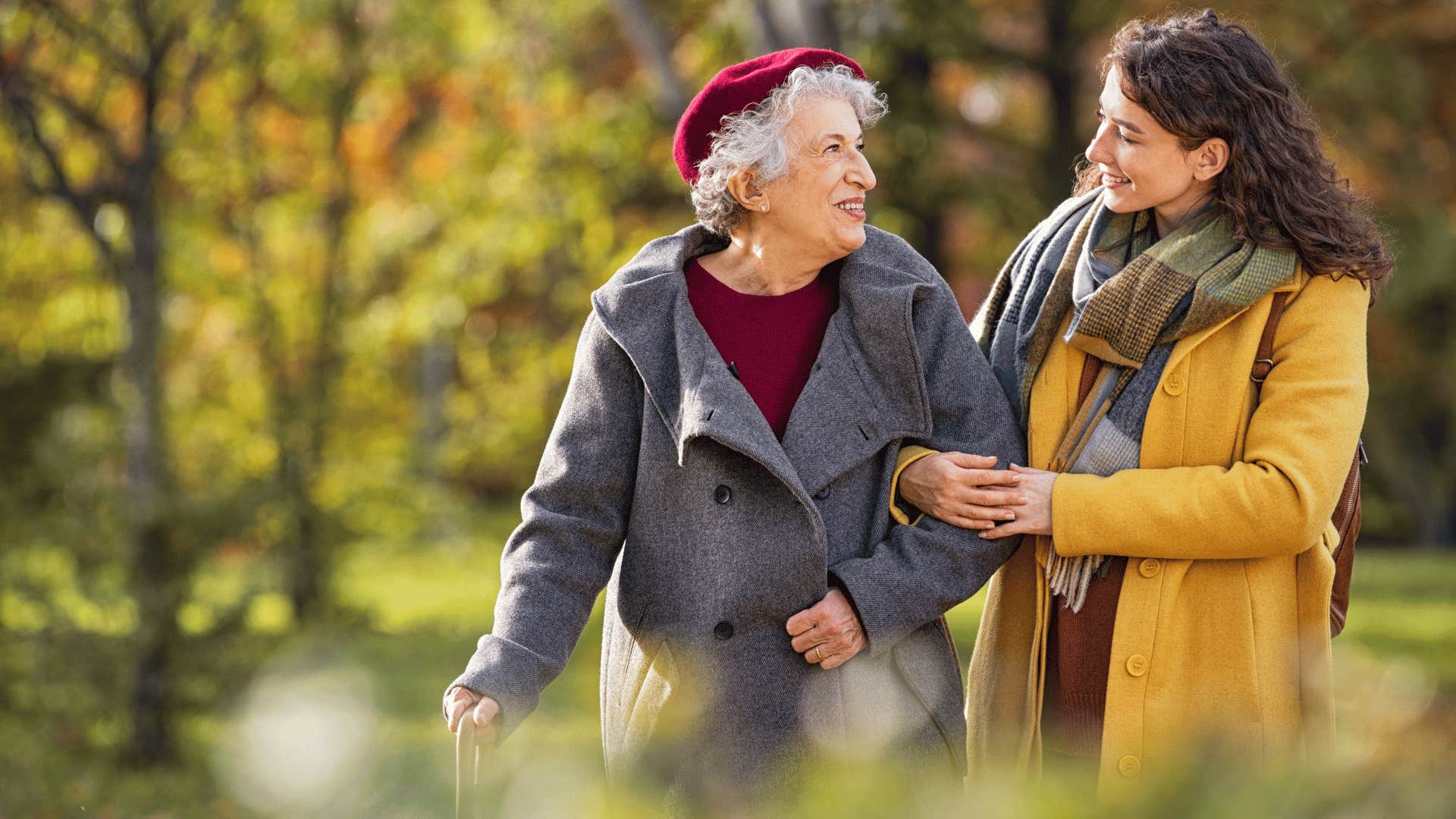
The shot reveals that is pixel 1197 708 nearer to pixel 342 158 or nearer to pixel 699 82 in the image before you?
pixel 699 82

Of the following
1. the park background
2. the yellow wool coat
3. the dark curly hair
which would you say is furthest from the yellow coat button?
the park background

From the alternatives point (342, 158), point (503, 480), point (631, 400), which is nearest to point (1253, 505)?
point (631, 400)

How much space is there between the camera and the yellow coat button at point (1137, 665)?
2572 millimetres

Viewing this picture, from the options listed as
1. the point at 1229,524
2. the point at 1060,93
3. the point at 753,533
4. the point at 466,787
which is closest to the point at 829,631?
the point at 753,533

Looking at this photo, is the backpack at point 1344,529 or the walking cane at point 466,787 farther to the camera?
the backpack at point 1344,529

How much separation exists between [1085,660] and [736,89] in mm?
1148

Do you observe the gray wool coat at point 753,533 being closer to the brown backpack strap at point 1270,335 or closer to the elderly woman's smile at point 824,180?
the elderly woman's smile at point 824,180

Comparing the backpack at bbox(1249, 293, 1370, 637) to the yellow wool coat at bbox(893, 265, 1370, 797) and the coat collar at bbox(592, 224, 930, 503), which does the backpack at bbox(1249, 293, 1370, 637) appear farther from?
the coat collar at bbox(592, 224, 930, 503)

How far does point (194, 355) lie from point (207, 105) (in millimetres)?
4144

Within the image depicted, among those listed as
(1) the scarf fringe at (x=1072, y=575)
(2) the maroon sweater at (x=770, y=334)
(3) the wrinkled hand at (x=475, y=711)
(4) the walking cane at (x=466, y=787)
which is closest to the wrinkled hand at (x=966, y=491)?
(1) the scarf fringe at (x=1072, y=575)

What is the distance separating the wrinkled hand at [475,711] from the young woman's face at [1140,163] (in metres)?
1.35

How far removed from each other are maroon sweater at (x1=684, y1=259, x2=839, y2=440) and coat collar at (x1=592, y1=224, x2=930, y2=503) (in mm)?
51

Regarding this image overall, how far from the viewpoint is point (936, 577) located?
2.56 m

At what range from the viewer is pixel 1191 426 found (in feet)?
8.45
